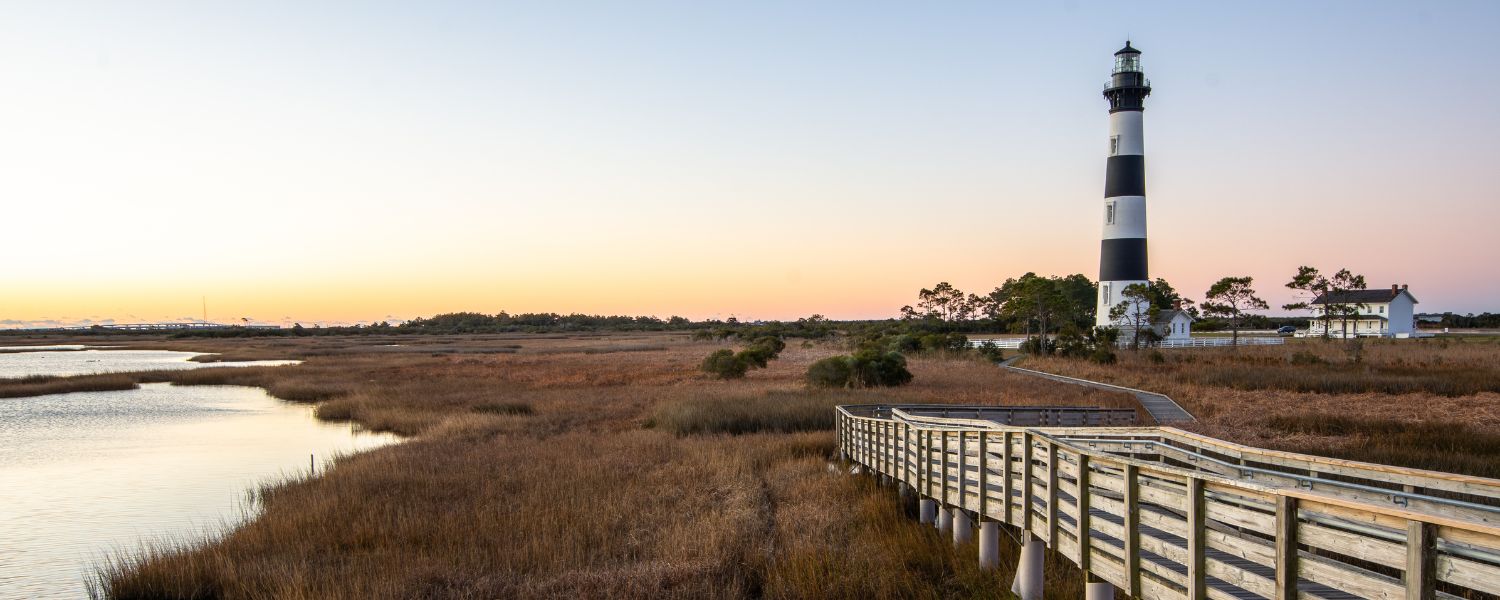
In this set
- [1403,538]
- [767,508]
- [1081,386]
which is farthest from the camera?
[1081,386]

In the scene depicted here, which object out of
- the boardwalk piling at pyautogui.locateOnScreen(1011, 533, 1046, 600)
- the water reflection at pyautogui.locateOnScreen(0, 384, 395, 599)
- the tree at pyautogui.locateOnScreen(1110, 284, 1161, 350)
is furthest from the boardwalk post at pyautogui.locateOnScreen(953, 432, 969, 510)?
the tree at pyautogui.locateOnScreen(1110, 284, 1161, 350)

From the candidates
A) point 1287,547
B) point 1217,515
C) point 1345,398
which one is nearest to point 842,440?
point 1217,515

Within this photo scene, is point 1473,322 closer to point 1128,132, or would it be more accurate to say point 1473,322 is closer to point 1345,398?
point 1128,132

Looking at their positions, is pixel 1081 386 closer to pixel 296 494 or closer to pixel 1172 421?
pixel 1172 421

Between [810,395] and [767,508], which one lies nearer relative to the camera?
[767,508]

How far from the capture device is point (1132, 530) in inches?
278

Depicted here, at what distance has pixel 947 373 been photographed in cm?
3944

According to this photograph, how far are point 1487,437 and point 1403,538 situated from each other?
19.7m

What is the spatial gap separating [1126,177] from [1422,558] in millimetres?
51002

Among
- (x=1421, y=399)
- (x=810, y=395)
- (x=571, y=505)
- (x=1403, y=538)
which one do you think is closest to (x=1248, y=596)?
(x=1403, y=538)

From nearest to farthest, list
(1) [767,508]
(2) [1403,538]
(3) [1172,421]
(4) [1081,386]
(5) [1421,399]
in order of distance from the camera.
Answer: (2) [1403,538]
(1) [767,508]
(3) [1172,421]
(5) [1421,399]
(4) [1081,386]

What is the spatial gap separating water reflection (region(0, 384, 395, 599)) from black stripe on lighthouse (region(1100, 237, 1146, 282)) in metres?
42.4

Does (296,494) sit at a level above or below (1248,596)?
below

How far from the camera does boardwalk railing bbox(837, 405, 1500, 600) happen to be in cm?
459
